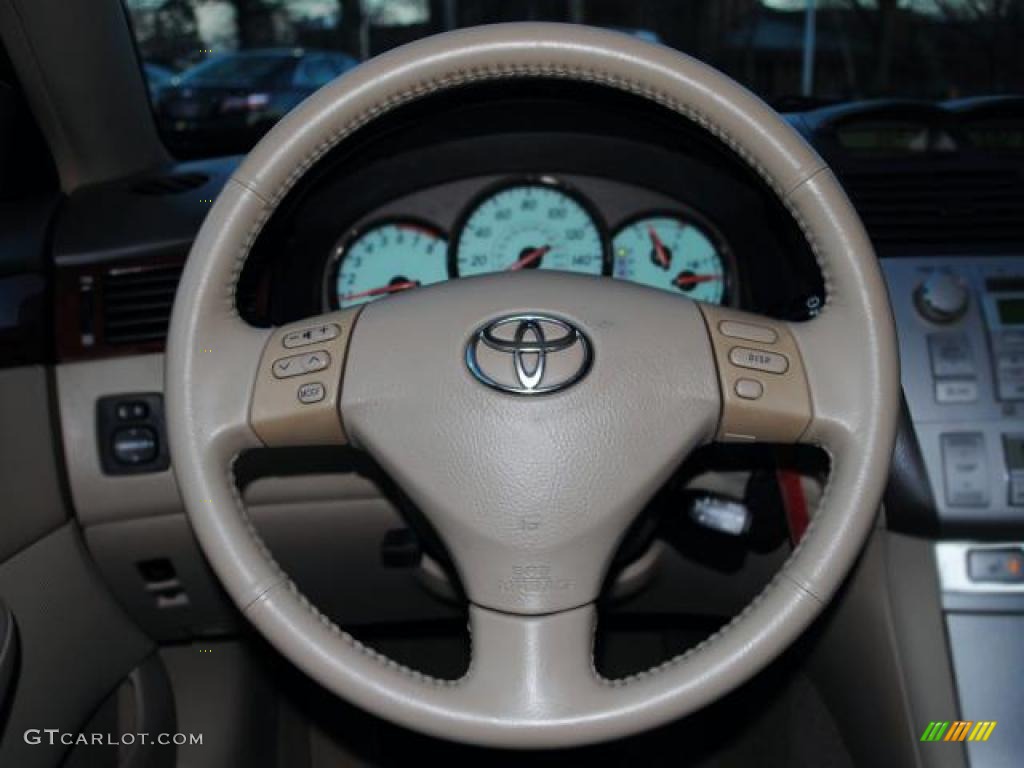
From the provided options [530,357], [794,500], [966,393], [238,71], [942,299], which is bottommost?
[794,500]

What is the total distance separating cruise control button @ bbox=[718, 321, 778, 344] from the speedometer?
697mm

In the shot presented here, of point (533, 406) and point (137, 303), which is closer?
point (533, 406)

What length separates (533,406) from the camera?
43.7 inches

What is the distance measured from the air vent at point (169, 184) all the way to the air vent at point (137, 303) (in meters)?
0.17

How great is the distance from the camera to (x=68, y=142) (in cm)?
190

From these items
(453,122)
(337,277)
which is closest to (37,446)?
(337,277)

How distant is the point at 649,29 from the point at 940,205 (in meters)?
0.56

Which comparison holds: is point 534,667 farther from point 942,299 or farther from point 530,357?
point 942,299

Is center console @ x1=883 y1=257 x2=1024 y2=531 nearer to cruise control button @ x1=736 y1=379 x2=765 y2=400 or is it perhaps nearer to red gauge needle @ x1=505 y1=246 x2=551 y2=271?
cruise control button @ x1=736 y1=379 x2=765 y2=400

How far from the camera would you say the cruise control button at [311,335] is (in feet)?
3.84

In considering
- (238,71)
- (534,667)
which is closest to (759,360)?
(534,667)

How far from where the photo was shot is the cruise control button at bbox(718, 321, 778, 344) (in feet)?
3.77

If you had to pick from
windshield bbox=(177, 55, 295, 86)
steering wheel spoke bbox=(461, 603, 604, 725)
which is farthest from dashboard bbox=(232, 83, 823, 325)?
steering wheel spoke bbox=(461, 603, 604, 725)

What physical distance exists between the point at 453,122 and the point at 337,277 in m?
0.32
